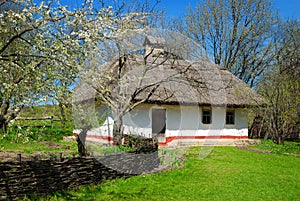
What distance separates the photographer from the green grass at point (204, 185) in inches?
224

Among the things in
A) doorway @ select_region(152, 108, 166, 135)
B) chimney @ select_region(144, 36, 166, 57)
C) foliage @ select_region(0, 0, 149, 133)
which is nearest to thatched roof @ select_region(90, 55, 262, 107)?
chimney @ select_region(144, 36, 166, 57)

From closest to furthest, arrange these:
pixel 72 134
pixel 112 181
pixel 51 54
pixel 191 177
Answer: pixel 51 54 < pixel 112 181 < pixel 191 177 < pixel 72 134

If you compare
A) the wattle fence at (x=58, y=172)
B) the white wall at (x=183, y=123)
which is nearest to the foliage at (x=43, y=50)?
the wattle fence at (x=58, y=172)

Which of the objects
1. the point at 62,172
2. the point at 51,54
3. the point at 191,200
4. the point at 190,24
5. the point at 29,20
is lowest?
the point at 191,200

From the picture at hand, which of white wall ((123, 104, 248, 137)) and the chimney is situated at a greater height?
the chimney

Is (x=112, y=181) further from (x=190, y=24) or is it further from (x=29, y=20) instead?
(x=190, y=24)

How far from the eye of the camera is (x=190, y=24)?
24.1 m

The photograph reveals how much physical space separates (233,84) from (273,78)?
8.11ft

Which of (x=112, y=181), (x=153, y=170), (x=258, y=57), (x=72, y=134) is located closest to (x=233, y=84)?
(x=258, y=57)

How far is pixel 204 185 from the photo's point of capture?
6629 millimetres

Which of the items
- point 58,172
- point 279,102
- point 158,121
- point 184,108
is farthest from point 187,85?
point 58,172

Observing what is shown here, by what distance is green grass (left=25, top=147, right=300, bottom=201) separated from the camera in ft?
18.7

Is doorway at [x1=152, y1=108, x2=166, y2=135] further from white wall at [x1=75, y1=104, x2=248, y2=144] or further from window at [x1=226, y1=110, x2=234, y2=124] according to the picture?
window at [x1=226, y1=110, x2=234, y2=124]

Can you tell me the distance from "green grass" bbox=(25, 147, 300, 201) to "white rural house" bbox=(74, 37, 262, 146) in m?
5.62
